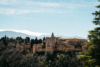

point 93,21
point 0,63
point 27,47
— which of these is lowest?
point 0,63

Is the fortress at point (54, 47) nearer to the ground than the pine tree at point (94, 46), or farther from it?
nearer to the ground

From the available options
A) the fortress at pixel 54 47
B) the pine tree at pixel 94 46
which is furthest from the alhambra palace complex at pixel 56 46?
the pine tree at pixel 94 46

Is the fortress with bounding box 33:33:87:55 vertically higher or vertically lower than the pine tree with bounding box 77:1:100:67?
lower

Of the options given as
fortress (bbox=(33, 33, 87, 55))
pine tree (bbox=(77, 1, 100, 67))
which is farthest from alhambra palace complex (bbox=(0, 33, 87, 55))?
pine tree (bbox=(77, 1, 100, 67))

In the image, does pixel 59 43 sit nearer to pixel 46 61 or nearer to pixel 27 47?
pixel 46 61

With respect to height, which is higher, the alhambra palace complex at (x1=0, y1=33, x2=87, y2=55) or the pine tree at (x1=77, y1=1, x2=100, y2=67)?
the pine tree at (x1=77, y1=1, x2=100, y2=67)

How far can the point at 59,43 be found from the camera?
149 ft

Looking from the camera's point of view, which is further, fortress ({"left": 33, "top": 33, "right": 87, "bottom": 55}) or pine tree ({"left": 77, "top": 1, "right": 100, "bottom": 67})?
fortress ({"left": 33, "top": 33, "right": 87, "bottom": 55})

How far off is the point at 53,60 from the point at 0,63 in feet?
44.6

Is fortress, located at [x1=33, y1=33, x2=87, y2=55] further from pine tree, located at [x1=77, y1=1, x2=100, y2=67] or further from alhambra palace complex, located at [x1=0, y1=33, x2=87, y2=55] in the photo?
pine tree, located at [x1=77, y1=1, x2=100, y2=67]

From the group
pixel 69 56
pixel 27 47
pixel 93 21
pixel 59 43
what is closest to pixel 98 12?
pixel 93 21

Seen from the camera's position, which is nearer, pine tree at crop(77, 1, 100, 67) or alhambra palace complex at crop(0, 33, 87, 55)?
pine tree at crop(77, 1, 100, 67)

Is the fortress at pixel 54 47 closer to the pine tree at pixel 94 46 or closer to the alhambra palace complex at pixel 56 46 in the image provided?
the alhambra palace complex at pixel 56 46

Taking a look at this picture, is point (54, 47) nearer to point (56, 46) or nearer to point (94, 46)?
point (56, 46)
